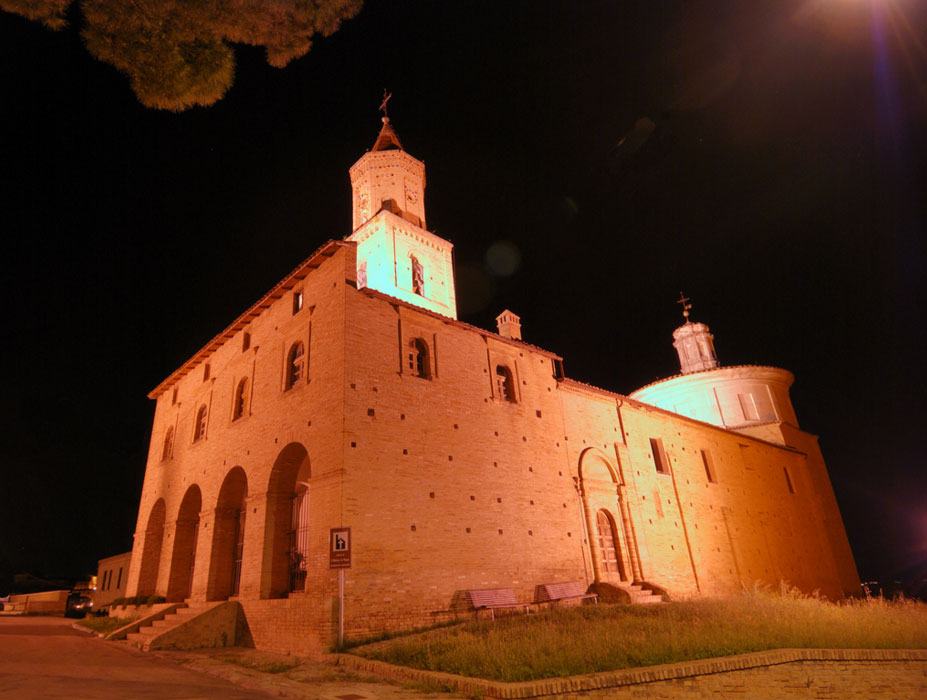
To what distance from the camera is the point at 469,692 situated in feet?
22.7

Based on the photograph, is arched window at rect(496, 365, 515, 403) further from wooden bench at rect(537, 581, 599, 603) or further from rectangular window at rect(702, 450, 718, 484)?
rectangular window at rect(702, 450, 718, 484)

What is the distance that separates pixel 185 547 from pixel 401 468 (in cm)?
1016

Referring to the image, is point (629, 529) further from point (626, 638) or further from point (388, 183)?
point (388, 183)

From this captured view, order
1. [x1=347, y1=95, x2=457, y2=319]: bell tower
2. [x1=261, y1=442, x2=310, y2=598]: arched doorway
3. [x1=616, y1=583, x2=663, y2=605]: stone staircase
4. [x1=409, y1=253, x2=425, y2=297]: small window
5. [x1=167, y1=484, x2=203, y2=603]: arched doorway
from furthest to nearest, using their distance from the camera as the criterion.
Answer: [x1=409, y1=253, x2=425, y2=297]: small window < [x1=347, y1=95, x2=457, y2=319]: bell tower < [x1=167, y1=484, x2=203, y2=603]: arched doorway < [x1=616, y1=583, x2=663, y2=605]: stone staircase < [x1=261, y1=442, x2=310, y2=598]: arched doorway

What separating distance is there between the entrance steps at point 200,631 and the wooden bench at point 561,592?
300 inches

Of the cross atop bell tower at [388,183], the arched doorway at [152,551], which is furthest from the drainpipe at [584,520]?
the arched doorway at [152,551]

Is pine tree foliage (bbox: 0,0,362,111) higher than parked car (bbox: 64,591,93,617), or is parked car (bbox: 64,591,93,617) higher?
pine tree foliage (bbox: 0,0,362,111)

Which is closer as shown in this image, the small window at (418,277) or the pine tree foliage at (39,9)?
the pine tree foliage at (39,9)

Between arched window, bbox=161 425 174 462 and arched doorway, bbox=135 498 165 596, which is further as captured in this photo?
arched window, bbox=161 425 174 462

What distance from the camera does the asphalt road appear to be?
7160 millimetres

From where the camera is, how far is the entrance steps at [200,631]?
1223cm

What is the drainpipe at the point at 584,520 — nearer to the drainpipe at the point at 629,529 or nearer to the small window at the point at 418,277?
the drainpipe at the point at 629,529

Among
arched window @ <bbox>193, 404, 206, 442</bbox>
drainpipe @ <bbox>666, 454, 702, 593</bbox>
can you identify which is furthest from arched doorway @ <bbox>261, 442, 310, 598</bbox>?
drainpipe @ <bbox>666, 454, 702, 593</bbox>

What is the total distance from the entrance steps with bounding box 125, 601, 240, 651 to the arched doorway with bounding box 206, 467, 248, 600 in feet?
6.80
